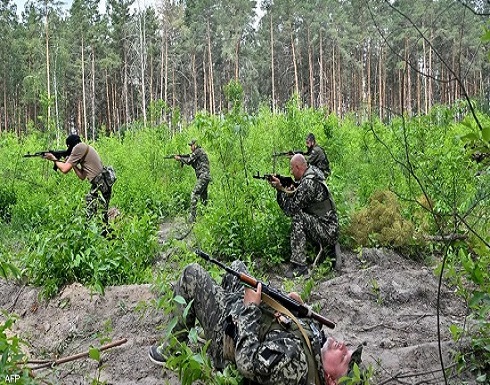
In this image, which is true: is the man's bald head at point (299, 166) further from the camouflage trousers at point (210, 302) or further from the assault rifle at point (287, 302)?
the assault rifle at point (287, 302)

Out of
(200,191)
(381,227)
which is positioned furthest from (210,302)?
(200,191)

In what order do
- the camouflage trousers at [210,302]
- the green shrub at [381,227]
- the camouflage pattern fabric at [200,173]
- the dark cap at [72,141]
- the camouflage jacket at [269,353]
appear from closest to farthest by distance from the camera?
the camouflage jacket at [269,353], the camouflage trousers at [210,302], the green shrub at [381,227], the dark cap at [72,141], the camouflage pattern fabric at [200,173]

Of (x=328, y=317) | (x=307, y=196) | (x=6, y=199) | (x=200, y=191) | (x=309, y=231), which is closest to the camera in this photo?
(x=328, y=317)

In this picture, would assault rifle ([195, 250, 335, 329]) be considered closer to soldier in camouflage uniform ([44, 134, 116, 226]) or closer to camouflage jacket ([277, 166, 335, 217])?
camouflage jacket ([277, 166, 335, 217])

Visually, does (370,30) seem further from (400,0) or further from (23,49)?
(23,49)

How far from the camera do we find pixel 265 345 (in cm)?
294

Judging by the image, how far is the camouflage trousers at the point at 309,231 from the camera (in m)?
6.87

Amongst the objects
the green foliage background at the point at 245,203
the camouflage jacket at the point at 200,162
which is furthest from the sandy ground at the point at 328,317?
the camouflage jacket at the point at 200,162

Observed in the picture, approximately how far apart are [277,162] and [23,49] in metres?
35.6

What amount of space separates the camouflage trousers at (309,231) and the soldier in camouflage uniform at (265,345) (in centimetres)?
343

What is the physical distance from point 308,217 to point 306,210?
0.65ft

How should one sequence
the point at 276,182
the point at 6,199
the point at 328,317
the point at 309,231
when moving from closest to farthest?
the point at 328,317, the point at 309,231, the point at 276,182, the point at 6,199

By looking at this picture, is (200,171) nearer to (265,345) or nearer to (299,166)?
(299,166)

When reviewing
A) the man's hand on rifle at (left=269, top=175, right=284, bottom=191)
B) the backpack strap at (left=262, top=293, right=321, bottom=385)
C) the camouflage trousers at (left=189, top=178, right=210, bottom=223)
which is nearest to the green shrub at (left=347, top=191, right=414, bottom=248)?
the man's hand on rifle at (left=269, top=175, right=284, bottom=191)
